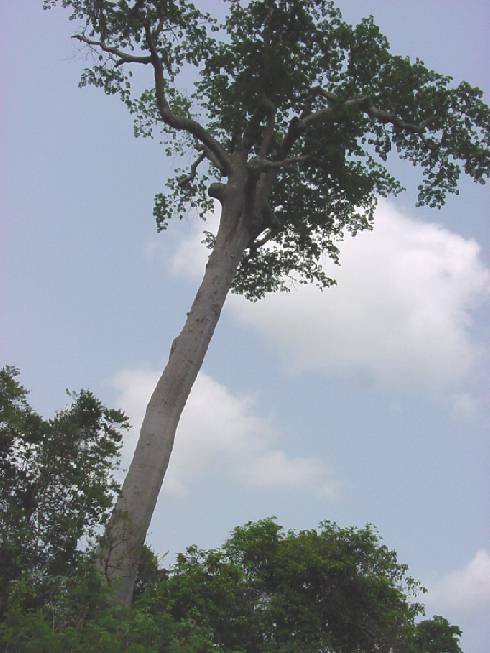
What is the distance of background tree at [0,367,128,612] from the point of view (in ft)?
34.7

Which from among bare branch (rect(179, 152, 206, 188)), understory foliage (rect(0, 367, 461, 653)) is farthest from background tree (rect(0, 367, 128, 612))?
bare branch (rect(179, 152, 206, 188))

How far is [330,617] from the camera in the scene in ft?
74.6

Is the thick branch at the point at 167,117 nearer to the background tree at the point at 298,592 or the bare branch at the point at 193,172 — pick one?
the bare branch at the point at 193,172

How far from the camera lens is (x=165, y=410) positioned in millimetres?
9867

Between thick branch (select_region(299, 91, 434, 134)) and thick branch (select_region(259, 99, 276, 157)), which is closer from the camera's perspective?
thick branch (select_region(299, 91, 434, 134))

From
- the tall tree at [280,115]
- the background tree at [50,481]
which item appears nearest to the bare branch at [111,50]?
the tall tree at [280,115]

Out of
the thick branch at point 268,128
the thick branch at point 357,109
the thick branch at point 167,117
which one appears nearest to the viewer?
the thick branch at point 167,117

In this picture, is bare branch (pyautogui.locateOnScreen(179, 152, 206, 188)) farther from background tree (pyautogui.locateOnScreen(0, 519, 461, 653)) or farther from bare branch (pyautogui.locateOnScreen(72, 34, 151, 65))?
background tree (pyautogui.locateOnScreen(0, 519, 461, 653))

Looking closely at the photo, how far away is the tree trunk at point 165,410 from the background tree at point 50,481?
5.55ft

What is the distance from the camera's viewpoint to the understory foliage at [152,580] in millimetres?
5559

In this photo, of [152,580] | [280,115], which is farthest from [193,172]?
[152,580]

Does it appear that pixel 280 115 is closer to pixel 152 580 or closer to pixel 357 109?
pixel 357 109

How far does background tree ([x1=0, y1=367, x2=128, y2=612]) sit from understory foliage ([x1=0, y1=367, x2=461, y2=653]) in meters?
0.03

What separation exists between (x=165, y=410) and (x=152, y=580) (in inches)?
977
